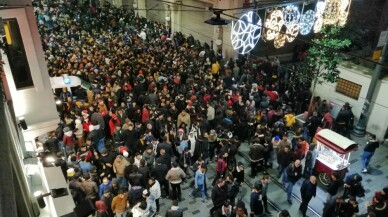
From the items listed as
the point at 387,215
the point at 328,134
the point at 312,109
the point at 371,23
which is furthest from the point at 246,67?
the point at 387,215

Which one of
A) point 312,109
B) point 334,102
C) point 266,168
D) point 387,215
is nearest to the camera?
point 387,215

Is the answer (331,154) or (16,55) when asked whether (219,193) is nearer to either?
(331,154)

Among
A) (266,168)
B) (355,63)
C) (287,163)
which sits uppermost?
(355,63)

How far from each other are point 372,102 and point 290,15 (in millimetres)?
4621

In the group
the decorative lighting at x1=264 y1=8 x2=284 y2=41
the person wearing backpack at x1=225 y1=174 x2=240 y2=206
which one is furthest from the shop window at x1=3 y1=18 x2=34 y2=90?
the decorative lighting at x1=264 y1=8 x2=284 y2=41

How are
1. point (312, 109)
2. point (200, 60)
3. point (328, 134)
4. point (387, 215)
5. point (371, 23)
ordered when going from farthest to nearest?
point (200, 60) → point (371, 23) → point (312, 109) → point (328, 134) → point (387, 215)

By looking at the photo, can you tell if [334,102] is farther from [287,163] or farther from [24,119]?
[24,119]

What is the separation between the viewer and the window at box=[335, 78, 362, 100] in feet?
45.9

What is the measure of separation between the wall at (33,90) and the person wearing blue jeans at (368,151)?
996 centimetres

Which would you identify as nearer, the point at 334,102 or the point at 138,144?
the point at 138,144

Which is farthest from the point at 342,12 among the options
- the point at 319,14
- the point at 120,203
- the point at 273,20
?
the point at 120,203

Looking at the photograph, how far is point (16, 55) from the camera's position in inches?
390

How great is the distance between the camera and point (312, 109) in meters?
13.7

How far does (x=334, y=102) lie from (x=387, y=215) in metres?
7.20
